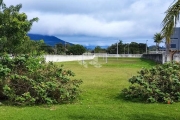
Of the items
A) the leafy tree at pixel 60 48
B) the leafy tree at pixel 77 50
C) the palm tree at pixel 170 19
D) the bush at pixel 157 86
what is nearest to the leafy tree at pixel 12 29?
the bush at pixel 157 86

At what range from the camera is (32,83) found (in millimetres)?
7168

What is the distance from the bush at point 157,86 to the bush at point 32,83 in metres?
1.83

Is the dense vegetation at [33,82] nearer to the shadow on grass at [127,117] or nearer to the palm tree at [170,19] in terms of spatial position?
the shadow on grass at [127,117]

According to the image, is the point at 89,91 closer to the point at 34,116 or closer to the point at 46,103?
the point at 46,103

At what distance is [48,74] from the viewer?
7.82 meters

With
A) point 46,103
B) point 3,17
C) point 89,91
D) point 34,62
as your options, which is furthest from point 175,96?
point 3,17

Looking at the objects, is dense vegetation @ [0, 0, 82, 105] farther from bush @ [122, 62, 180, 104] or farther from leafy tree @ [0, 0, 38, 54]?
leafy tree @ [0, 0, 38, 54]

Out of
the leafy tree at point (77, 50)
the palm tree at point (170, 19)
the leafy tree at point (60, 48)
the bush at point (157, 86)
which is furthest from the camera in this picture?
the leafy tree at point (60, 48)

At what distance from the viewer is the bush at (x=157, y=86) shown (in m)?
7.76

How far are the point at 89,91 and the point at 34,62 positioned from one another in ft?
7.93

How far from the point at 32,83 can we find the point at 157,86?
367 centimetres

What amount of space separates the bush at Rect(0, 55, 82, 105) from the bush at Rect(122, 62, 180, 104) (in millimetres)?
1826

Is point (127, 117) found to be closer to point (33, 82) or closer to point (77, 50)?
point (33, 82)

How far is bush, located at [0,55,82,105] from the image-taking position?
6992 millimetres
